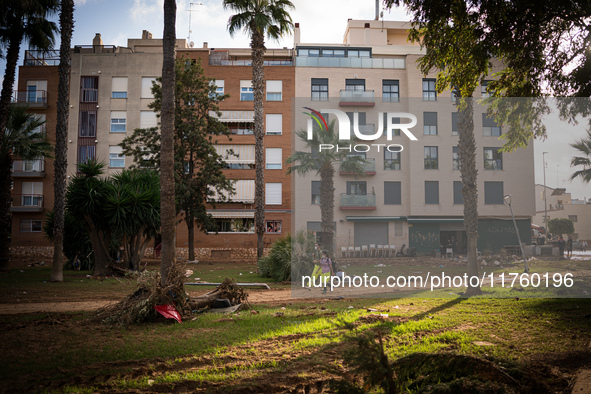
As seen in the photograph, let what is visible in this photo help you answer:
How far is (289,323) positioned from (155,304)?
111 inches

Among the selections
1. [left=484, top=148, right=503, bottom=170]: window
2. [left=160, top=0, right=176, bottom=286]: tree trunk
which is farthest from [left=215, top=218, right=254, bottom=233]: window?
[left=160, top=0, right=176, bottom=286]: tree trunk

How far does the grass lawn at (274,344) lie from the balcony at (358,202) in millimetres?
5321

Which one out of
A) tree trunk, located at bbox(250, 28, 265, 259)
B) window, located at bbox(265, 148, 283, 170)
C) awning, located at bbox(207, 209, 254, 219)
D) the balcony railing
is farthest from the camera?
window, located at bbox(265, 148, 283, 170)

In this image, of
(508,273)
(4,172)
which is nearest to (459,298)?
(508,273)

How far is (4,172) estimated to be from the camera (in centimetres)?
2212

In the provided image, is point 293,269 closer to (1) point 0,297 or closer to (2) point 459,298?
(2) point 459,298

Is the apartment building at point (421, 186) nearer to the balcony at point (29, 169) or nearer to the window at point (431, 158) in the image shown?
the window at point (431, 158)

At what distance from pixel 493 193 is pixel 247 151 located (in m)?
29.1

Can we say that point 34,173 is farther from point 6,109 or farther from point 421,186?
point 421,186

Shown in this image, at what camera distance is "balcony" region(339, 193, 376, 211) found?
15.5 metres

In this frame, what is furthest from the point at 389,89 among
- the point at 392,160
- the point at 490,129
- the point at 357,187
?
the point at 490,129

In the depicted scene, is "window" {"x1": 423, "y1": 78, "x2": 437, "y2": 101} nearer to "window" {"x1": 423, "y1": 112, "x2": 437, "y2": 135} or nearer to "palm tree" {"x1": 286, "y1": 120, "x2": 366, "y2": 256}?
"palm tree" {"x1": 286, "y1": 120, "x2": 366, "y2": 256}

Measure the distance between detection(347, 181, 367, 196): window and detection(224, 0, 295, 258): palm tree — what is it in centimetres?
645

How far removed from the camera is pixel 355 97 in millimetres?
36031
